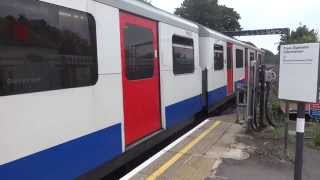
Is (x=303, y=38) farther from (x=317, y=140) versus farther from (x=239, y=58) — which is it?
(x=317, y=140)

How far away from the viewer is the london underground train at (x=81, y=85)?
347cm

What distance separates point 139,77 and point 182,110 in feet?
8.38

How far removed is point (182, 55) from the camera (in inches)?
332

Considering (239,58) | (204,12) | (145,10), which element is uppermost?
(204,12)

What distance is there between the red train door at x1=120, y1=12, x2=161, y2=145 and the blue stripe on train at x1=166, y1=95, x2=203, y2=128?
543 mm

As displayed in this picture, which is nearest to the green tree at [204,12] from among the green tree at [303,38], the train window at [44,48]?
the green tree at [303,38]

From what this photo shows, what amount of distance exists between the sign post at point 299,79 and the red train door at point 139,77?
2.27 metres

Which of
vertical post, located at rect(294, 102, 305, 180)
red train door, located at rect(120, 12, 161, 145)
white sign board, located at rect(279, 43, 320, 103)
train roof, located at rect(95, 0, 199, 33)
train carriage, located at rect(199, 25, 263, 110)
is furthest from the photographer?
train carriage, located at rect(199, 25, 263, 110)

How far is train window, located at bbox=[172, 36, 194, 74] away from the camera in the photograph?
25.8 feet

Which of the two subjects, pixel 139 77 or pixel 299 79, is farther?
pixel 139 77

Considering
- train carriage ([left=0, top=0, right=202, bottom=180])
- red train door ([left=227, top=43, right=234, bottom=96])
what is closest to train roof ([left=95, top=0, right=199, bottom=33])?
train carriage ([left=0, top=0, right=202, bottom=180])

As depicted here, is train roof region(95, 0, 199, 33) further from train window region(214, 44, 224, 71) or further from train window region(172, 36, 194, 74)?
train window region(214, 44, 224, 71)

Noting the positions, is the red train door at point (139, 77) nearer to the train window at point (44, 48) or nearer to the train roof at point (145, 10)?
the train roof at point (145, 10)

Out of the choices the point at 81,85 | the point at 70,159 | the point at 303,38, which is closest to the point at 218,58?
the point at 81,85
